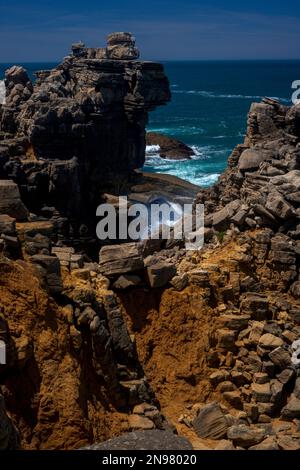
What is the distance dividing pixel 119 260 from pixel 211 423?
4902 millimetres

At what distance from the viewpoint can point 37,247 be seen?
1377cm

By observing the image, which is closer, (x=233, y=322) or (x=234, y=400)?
(x=234, y=400)

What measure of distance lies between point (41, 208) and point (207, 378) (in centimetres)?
2713

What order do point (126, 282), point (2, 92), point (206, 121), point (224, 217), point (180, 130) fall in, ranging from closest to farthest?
1. point (126, 282)
2. point (224, 217)
3. point (2, 92)
4. point (180, 130)
5. point (206, 121)

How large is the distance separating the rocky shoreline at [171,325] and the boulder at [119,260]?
0.12 feet

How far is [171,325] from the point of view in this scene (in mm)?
16406

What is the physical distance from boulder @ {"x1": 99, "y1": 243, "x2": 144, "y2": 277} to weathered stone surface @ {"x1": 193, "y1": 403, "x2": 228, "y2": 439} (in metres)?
4.28

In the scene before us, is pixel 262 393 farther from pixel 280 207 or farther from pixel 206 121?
pixel 206 121

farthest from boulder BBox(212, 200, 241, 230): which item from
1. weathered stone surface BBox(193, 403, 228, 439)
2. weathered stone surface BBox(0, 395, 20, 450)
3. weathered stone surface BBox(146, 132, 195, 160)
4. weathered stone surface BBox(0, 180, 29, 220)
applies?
weathered stone surface BBox(146, 132, 195, 160)

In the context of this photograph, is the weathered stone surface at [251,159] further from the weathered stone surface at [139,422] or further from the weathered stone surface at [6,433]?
the weathered stone surface at [6,433]

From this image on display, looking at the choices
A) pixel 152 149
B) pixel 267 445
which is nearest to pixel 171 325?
pixel 267 445

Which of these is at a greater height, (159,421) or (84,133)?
(84,133)

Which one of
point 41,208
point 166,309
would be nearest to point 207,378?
point 166,309
